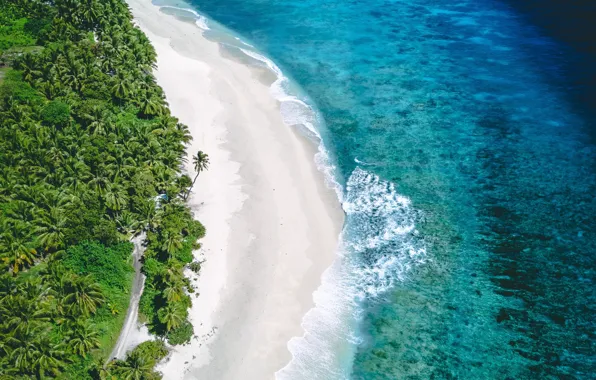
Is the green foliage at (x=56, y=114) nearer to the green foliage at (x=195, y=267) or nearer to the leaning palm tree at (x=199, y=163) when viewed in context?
the leaning palm tree at (x=199, y=163)

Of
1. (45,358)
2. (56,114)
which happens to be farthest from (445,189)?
(56,114)

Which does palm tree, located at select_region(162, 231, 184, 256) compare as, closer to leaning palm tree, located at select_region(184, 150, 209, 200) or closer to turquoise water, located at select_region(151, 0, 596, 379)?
leaning palm tree, located at select_region(184, 150, 209, 200)

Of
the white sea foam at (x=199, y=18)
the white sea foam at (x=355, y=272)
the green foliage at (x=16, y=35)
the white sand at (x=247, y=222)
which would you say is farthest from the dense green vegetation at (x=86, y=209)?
the white sea foam at (x=199, y=18)

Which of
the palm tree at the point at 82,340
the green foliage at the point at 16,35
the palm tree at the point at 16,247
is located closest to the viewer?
the palm tree at the point at 82,340

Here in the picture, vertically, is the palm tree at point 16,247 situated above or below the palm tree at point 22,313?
above

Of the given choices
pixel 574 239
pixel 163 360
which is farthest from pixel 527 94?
pixel 163 360

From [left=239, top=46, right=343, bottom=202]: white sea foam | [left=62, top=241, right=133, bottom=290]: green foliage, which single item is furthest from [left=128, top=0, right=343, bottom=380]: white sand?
[left=62, top=241, right=133, bottom=290]: green foliage

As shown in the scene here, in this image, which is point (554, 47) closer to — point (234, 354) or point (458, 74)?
point (458, 74)
